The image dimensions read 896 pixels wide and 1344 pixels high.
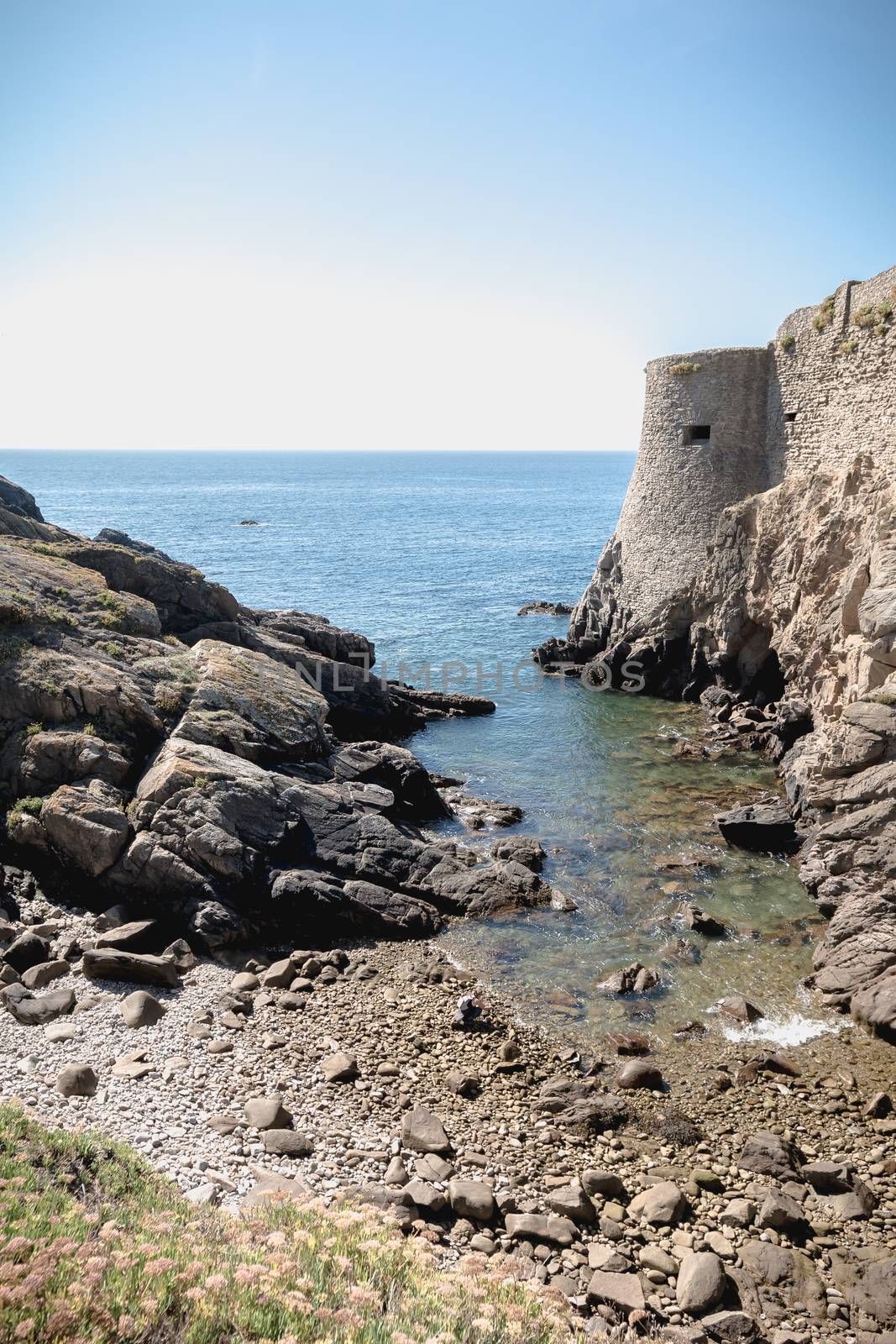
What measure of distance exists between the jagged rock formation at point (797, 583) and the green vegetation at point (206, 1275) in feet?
35.5

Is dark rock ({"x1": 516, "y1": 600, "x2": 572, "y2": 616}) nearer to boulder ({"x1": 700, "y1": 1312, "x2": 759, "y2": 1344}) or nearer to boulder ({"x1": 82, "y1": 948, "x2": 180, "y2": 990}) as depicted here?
boulder ({"x1": 82, "y1": 948, "x2": 180, "y2": 990})

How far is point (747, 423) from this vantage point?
35500mm

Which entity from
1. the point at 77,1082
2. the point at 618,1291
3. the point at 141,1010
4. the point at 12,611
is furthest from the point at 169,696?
the point at 618,1291

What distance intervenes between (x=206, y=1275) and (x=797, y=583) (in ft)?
95.6

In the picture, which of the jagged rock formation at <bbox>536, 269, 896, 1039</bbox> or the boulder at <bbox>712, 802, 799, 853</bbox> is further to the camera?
the boulder at <bbox>712, 802, 799, 853</bbox>

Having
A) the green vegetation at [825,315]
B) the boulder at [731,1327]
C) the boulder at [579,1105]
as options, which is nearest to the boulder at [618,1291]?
the boulder at [731,1327]

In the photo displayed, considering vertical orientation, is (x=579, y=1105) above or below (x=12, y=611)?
below

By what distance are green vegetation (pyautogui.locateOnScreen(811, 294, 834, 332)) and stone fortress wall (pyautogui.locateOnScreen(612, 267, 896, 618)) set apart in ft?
0.12

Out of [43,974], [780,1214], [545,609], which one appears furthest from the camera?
[545,609]

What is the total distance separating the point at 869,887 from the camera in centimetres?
1886

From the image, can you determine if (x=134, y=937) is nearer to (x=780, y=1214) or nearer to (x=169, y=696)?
(x=169, y=696)

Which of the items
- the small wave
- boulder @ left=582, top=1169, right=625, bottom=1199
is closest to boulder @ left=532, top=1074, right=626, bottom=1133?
boulder @ left=582, top=1169, right=625, bottom=1199

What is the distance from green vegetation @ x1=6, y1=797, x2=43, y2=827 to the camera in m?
19.3

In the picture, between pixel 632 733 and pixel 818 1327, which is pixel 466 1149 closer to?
pixel 818 1327
